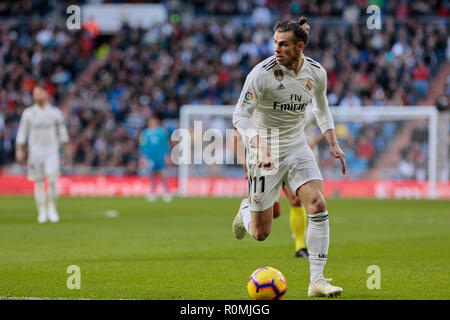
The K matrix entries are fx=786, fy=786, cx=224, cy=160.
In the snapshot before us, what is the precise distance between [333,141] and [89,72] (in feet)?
91.4

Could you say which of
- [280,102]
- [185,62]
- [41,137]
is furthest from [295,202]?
[185,62]

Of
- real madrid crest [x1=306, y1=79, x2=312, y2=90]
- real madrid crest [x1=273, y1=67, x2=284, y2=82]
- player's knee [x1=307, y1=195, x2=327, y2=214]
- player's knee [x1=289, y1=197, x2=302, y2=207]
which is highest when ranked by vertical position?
real madrid crest [x1=273, y1=67, x2=284, y2=82]

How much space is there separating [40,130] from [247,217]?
807 centimetres

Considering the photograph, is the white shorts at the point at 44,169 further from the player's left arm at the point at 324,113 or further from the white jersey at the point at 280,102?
the player's left arm at the point at 324,113

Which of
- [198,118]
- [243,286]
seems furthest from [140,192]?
[243,286]

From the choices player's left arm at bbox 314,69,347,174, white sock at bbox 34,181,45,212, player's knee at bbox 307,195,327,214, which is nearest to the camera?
player's knee at bbox 307,195,327,214

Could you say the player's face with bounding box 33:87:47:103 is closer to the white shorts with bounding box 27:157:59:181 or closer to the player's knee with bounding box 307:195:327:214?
the white shorts with bounding box 27:157:59:181

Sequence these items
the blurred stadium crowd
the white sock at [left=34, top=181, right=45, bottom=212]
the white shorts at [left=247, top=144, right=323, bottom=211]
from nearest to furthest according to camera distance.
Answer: the white shorts at [left=247, top=144, right=323, bottom=211] < the white sock at [left=34, top=181, right=45, bottom=212] < the blurred stadium crowd

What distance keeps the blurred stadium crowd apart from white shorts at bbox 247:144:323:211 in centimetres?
1953

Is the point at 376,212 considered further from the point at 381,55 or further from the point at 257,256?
the point at 381,55

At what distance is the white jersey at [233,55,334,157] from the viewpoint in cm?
749

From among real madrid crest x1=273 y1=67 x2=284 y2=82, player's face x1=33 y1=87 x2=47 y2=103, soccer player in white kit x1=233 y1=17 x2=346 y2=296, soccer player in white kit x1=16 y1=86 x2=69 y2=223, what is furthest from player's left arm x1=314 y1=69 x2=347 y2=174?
soccer player in white kit x1=16 y1=86 x2=69 y2=223

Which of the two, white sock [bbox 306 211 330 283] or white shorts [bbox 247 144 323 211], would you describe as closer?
white sock [bbox 306 211 330 283]

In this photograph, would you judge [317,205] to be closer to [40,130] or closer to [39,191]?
[40,130]
